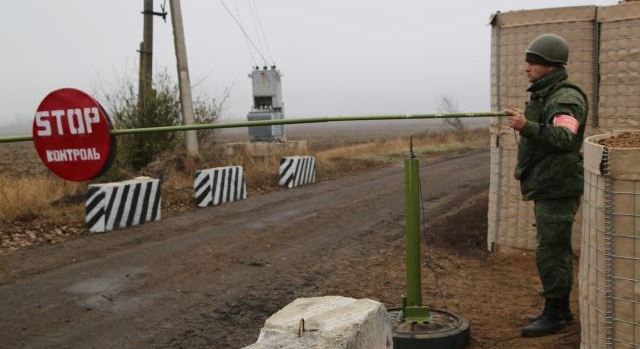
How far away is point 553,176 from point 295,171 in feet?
34.8

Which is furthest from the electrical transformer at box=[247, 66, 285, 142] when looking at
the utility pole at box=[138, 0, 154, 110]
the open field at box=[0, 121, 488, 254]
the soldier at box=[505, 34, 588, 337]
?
the soldier at box=[505, 34, 588, 337]

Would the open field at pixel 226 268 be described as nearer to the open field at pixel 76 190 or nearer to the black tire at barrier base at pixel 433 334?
the open field at pixel 76 190

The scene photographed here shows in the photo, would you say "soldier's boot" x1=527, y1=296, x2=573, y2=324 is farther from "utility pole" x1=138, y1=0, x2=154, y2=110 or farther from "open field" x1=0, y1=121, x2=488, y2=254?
"utility pole" x1=138, y1=0, x2=154, y2=110

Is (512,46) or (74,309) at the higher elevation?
(512,46)

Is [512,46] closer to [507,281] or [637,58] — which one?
[637,58]

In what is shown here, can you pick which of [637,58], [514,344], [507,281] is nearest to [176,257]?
[507,281]

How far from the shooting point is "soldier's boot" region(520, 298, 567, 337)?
4.20 meters

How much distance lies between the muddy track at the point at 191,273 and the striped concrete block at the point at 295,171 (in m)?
→ 2.87

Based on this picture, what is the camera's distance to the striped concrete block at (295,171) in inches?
563

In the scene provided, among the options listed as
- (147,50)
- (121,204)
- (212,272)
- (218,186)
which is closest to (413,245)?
(212,272)

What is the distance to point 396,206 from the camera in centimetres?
1089

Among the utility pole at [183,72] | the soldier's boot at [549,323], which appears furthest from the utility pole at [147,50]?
the soldier's boot at [549,323]

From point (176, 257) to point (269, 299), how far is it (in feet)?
6.86

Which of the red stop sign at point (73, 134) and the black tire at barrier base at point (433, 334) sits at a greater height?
the red stop sign at point (73, 134)
